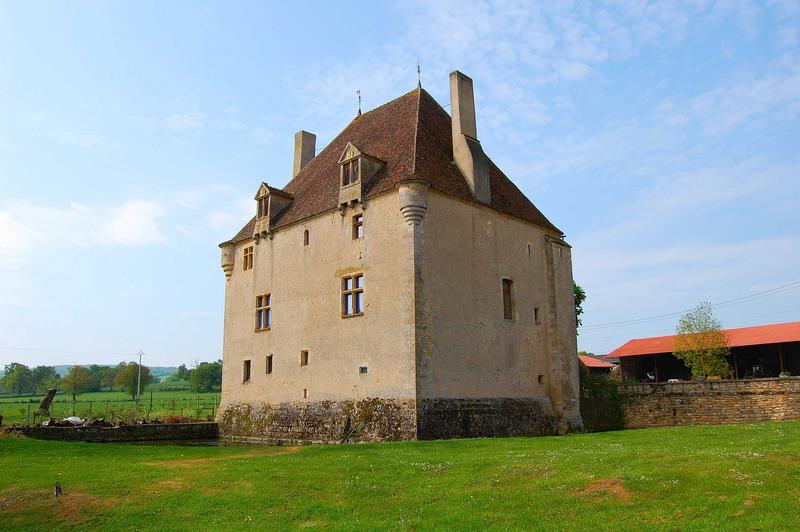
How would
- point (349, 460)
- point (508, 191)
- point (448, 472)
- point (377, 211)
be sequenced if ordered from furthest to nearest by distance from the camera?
point (508, 191) < point (377, 211) < point (349, 460) < point (448, 472)

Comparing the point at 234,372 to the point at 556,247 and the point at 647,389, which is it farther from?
the point at 647,389

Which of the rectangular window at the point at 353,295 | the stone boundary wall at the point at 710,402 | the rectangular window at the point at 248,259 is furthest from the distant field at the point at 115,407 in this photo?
the stone boundary wall at the point at 710,402

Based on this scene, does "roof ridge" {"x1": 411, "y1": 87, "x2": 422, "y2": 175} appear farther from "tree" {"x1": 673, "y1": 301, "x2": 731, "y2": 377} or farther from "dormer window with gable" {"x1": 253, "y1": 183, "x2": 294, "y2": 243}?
"tree" {"x1": 673, "y1": 301, "x2": 731, "y2": 377}

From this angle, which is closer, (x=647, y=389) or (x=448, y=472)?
(x=448, y=472)

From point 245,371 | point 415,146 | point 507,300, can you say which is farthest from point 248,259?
point 507,300

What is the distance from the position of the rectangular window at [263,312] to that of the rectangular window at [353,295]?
17.8 ft

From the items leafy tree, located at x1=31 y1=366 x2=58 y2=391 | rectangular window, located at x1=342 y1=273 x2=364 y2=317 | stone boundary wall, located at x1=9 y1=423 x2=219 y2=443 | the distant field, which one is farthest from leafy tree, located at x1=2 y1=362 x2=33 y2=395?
rectangular window, located at x1=342 y1=273 x2=364 y2=317

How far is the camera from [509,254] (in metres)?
26.9

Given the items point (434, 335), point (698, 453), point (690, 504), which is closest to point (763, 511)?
point (690, 504)

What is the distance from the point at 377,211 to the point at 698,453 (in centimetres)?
1411

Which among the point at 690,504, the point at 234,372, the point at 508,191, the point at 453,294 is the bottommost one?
the point at 690,504

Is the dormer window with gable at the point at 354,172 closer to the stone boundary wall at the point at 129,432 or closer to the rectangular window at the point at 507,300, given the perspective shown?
the rectangular window at the point at 507,300

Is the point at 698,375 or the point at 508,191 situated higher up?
the point at 508,191

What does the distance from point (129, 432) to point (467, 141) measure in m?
19.8
